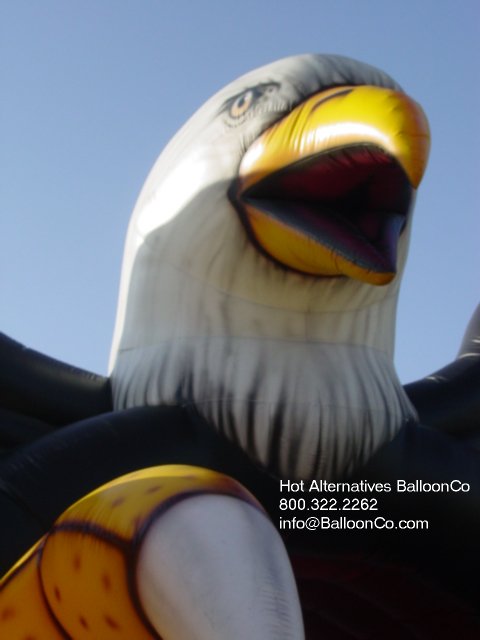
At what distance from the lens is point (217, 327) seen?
242 cm

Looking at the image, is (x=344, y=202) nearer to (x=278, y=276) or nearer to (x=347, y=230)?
(x=347, y=230)

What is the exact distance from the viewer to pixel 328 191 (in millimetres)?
2318

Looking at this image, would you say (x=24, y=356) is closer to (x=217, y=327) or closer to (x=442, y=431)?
(x=217, y=327)

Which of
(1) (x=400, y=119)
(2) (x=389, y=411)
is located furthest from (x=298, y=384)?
(1) (x=400, y=119)

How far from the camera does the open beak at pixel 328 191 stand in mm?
2180

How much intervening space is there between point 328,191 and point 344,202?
2.6 inches

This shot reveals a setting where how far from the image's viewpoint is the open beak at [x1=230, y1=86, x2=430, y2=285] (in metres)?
2.18

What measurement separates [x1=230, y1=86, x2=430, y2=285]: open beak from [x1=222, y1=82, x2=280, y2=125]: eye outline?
0.10 metres

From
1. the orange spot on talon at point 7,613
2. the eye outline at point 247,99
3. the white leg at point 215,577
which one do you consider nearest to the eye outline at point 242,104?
the eye outline at point 247,99

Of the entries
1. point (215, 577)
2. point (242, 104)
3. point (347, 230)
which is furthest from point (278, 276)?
point (215, 577)

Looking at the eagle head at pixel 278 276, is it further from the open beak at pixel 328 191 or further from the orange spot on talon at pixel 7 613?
the orange spot on talon at pixel 7 613

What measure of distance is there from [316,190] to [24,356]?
70 cm

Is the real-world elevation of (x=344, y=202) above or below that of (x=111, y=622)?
above

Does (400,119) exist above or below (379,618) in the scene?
A: above
